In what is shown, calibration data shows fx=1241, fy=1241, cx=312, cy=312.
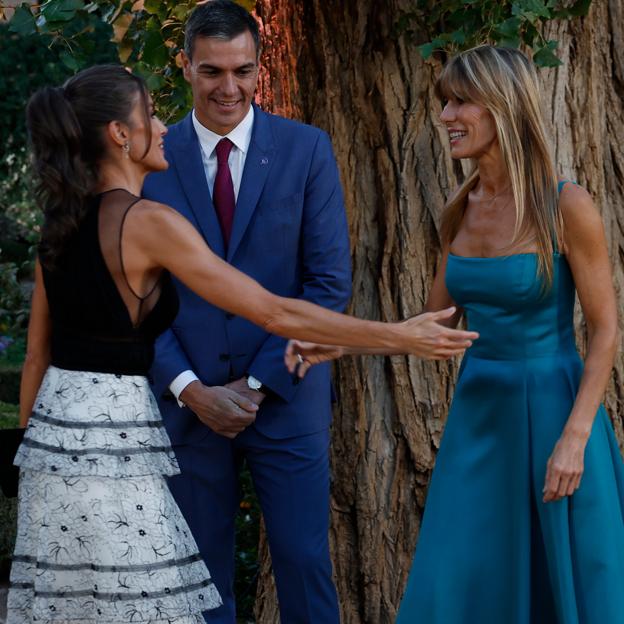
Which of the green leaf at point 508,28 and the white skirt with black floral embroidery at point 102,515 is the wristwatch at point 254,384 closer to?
the white skirt with black floral embroidery at point 102,515

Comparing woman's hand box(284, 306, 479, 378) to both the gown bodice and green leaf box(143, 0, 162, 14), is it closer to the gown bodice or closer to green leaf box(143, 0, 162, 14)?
the gown bodice

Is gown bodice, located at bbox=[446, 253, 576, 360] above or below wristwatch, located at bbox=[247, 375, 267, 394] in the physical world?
above

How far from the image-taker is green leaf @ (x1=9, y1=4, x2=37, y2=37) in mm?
4316

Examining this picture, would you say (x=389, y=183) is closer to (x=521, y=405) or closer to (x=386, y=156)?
(x=386, y=156)

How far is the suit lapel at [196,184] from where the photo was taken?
379 cm

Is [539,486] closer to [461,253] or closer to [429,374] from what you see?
[461,253]

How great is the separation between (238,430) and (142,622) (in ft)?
2.89

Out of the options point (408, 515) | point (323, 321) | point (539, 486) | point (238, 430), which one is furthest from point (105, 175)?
point (408, 515)

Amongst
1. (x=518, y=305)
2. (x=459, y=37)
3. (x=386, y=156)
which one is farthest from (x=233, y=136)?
(x=518, y=305)

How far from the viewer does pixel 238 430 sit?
Answer: 3729mm

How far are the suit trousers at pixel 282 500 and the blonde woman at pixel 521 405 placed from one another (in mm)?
447

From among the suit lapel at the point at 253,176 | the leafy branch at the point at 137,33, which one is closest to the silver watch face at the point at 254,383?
the suit lapel at the point at 253,176

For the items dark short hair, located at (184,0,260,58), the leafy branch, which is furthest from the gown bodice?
the leafy branch

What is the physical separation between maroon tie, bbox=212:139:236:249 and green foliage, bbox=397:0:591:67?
27.2 inches
